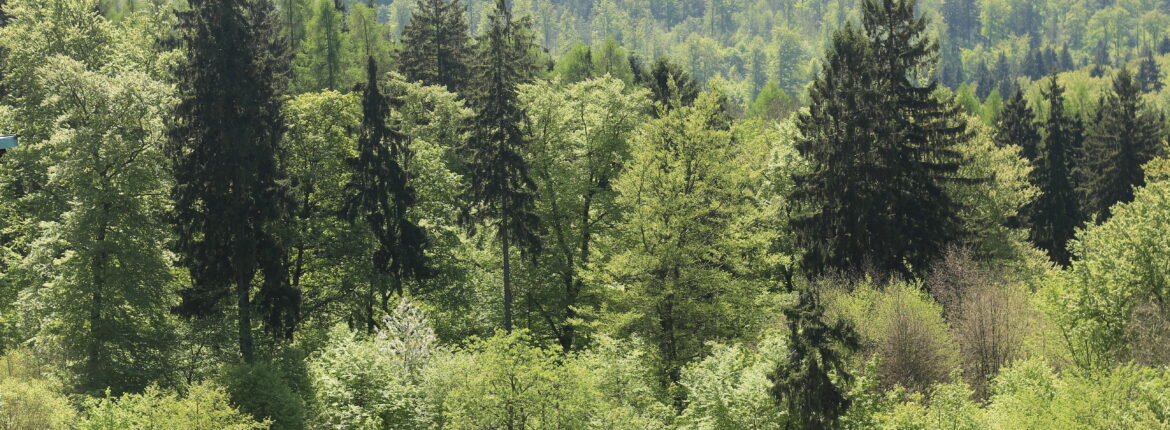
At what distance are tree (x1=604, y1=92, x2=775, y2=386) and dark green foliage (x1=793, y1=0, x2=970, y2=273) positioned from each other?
12.1 feet

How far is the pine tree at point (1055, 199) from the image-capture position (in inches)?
2489

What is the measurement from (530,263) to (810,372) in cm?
1933

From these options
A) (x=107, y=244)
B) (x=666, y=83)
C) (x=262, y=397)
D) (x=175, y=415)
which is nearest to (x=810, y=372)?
(x=262, y=397)

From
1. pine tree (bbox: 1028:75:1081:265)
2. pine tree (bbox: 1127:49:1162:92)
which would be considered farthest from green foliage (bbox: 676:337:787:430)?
pine tree (bbox: 1127:49:1162:92)

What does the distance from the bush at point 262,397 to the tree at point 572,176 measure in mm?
14874

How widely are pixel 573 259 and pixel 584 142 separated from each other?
5.28 m

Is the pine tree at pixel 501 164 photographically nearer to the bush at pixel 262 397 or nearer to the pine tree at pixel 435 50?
the bush at pixel 262 397

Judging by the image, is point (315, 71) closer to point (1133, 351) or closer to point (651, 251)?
point (651, 251)

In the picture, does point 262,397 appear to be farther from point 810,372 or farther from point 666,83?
point 666,83

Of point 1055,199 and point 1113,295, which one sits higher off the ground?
point 1055,199

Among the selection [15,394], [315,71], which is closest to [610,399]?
[15,394]

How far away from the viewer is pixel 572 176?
43281 millimetres

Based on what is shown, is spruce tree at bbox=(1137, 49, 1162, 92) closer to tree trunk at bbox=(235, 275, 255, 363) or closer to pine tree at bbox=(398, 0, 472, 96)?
pine tree at bbox=(398, 0, 472, 96)

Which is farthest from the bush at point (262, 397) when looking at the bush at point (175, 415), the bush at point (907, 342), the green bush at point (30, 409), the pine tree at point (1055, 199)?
the pine tree at point (1055, 199)
